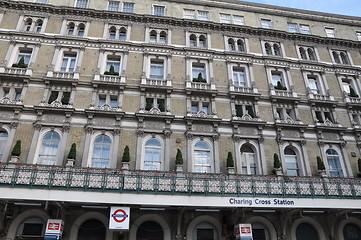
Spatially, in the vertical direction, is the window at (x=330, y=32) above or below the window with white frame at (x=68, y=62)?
above

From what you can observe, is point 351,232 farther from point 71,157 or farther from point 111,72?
point 111,72

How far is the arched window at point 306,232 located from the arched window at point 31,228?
54.5 ft

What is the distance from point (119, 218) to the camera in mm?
14672

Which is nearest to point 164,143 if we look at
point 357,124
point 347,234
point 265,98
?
point 265,98

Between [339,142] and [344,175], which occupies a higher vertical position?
[339,142]

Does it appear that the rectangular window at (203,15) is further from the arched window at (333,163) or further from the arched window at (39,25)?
the arched window at (333,163)

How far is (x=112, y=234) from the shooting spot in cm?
1641

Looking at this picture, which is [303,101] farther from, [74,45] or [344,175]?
[74,45]

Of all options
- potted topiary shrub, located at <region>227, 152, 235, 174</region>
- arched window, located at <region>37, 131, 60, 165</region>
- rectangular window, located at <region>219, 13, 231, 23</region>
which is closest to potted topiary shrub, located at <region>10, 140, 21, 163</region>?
arched window, located at <region>37, 131, 60, 165</region>

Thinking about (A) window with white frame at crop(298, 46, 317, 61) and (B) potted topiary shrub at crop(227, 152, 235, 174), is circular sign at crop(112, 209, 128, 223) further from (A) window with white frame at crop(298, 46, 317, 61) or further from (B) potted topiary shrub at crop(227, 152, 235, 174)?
(A) window with white frame at crop(298, 46, 317, 61)

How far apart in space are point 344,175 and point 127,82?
19.3 metres

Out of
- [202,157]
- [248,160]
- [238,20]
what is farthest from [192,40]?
[248,160]

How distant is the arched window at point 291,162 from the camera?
21.2m

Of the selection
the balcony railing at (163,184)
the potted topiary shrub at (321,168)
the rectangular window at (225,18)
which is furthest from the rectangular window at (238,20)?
the balcony railing at (163,184)
